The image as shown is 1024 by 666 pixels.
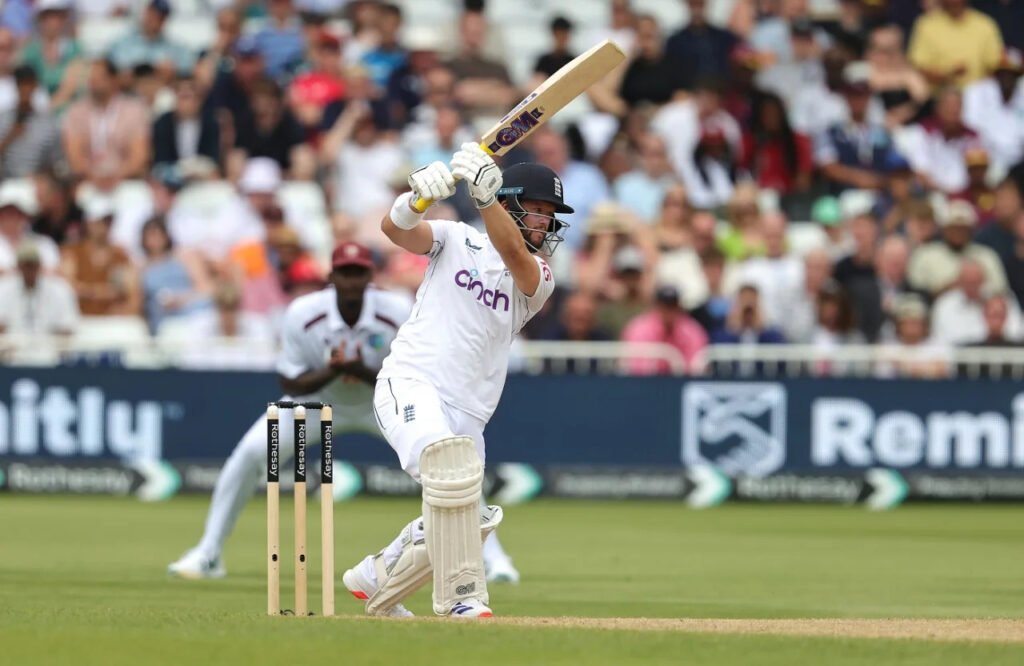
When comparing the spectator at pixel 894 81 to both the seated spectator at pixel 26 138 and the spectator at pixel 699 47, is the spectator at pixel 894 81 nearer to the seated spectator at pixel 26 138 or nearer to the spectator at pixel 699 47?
the spectator at pixel 699 47

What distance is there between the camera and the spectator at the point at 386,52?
60.0 feet

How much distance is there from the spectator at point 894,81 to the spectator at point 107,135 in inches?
267

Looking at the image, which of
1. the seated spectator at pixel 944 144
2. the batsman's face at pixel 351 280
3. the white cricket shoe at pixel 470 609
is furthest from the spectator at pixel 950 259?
the white cricket shoe at pixel 470 609

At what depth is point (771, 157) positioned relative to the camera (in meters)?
Result: 17.8

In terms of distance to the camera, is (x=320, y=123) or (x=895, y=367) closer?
(x=895, y=367)

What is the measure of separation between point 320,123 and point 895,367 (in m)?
5.71

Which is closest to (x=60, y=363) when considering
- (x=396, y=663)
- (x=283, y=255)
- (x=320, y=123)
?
(x=283, y=255)

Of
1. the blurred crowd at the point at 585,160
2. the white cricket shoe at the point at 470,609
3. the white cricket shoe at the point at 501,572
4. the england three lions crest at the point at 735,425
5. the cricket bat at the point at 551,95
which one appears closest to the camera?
the white cricket shoe at the point at 470,609

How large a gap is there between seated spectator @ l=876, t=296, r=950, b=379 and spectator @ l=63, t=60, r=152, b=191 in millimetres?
6812

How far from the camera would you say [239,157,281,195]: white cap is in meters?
17.0

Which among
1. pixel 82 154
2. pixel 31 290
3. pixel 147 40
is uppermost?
pixel 147 40

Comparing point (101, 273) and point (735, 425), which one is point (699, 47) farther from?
point (101, 273)

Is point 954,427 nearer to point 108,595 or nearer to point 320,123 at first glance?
point 320,123

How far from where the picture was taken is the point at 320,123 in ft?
59.0
